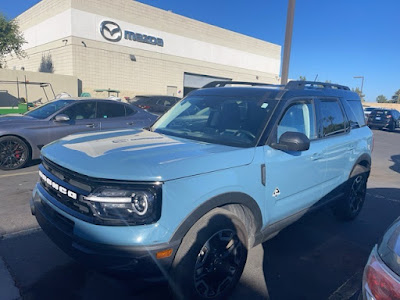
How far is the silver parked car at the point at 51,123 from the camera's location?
6.32m

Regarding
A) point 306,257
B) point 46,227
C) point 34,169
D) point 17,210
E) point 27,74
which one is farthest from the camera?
point 27,74

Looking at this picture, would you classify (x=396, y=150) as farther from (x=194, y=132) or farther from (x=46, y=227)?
(x=46, y=227)

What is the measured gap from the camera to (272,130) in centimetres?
288

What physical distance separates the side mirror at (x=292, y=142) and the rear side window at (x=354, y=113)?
1.93 m

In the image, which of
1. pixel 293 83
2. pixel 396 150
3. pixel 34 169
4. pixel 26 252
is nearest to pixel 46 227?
pixel 26 252

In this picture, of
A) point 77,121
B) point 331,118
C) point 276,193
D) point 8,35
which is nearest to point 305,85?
point 331,118

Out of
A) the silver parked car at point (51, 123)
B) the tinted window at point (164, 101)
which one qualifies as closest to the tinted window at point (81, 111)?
the silver parked car at point (51, 123)

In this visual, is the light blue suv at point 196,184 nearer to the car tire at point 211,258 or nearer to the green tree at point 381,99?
the car tire at point 211,258

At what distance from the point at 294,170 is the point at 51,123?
5.69m

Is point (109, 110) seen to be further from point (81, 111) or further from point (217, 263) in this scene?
point (217, 263)

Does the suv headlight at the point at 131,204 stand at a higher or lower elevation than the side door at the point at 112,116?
lower

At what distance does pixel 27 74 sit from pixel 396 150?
23304mm

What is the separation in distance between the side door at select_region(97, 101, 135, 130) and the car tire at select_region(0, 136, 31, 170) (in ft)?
5.73

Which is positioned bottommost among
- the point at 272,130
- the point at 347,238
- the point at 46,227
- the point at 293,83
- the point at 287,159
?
the point at 347,238
